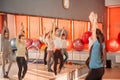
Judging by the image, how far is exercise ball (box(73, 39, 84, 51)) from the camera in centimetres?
722

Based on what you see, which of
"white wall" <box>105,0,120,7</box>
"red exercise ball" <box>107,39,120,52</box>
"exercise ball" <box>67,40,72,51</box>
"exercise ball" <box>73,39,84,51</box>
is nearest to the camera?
"exercise ball" <box>67,40,72,51</box>

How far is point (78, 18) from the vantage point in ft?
24.2

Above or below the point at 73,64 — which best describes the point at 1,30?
above

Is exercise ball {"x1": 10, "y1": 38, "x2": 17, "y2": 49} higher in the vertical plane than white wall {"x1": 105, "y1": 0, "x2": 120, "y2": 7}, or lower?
lower

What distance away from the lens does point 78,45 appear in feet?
24.2

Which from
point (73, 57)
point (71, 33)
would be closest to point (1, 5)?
point (71, 33)

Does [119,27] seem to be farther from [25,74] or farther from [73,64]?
[25,74]

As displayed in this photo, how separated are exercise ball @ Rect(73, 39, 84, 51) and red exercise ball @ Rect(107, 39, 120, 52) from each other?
6.87 feet

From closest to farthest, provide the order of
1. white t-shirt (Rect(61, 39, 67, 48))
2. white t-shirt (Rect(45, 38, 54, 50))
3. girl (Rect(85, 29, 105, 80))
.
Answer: girl (Rect(85, 29, 105, 80)) → white t-shirt (Rect(45, 38, 54, 50)) → white t-shirt (Rect(61, 39, 67, 48))

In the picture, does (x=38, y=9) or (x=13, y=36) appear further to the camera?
(x=38, y=9)

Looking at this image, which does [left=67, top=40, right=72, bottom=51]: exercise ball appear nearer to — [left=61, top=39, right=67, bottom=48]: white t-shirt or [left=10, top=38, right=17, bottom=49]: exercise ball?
[left=61, top=39, right=67, bottom=48]: white t-shirt

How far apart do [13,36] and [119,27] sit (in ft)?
21.1

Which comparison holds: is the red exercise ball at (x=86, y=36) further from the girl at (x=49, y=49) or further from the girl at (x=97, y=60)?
the girl at (x=97, y=60)

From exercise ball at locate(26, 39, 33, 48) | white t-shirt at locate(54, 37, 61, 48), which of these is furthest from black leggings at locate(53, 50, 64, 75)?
exercise ball at locate(26, 39, 33, 48)
